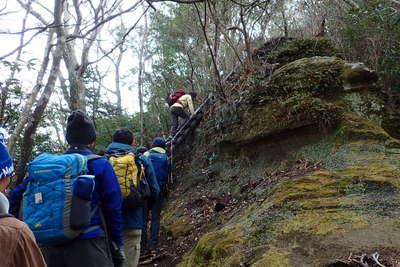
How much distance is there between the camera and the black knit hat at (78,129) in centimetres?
357

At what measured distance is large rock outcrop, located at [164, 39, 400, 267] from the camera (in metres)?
3.70

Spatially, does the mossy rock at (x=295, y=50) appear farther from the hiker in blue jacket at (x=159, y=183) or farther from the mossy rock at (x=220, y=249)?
the mossy rock at (x=220, y=249)

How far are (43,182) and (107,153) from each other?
1.71m

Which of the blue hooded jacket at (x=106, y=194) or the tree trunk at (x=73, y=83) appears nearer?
the blue hooded jacket at (x=106, y=194)

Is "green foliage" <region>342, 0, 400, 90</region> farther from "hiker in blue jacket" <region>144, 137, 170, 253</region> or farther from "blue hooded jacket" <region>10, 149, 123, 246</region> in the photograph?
"blue hooded jacket" <region>10, 149, 123, 246</region>

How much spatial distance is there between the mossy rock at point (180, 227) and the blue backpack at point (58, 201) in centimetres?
410

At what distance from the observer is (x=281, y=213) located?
438 centimetres

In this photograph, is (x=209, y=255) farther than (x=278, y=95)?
No

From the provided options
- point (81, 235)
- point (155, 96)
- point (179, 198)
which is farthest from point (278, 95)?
point (155, 96)

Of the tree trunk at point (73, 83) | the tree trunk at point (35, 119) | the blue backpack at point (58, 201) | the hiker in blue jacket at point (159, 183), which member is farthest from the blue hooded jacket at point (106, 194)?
the tree trunk at point (73, 83)

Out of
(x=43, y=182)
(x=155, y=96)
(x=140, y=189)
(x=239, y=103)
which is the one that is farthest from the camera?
(x=155, y=96)

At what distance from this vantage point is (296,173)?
566cm

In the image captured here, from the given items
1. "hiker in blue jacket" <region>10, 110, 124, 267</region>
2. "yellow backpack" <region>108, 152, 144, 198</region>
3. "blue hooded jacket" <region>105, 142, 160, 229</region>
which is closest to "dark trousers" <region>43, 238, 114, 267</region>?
"hiker in blue jacket" <region>10, 110, 124, 267</region>

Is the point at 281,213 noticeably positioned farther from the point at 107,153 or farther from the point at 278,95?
the point at 278,95
